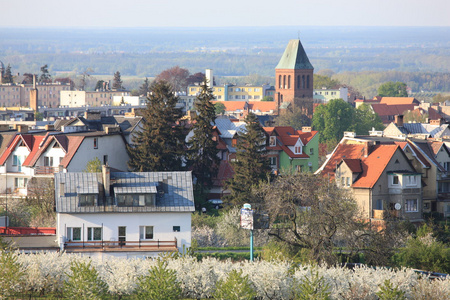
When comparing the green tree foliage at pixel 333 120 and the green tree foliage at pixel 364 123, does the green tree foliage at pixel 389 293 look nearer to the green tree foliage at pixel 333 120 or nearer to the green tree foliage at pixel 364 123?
the green tree foliage at pixel 333 120

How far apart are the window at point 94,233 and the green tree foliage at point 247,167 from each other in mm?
15398

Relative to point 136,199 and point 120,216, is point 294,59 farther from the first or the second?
point 120,216

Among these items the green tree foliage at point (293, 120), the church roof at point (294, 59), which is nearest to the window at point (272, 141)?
the green tree foliage at point (293, 120)

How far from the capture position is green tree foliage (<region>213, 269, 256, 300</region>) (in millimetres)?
35688

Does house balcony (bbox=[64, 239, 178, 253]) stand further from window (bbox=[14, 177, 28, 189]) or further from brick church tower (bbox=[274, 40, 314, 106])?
brick church tower (bbox=[274, 40, 314, 106])

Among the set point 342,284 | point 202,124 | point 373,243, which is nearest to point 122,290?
point 342,284

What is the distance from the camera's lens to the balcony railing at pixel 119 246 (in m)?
45.8

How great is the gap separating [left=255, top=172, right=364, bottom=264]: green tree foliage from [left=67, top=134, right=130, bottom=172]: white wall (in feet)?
50.4

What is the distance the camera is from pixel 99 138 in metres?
64.5

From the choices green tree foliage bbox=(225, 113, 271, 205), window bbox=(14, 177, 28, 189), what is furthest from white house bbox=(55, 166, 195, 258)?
window bbox=(14, 177, 28, 189)

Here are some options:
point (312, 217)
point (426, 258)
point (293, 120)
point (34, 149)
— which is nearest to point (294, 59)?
point (293, 120)

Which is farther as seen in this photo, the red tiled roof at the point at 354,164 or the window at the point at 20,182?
the red tiled roof at the point at 354,164

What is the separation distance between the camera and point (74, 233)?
47094mm

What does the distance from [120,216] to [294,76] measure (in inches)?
5571
